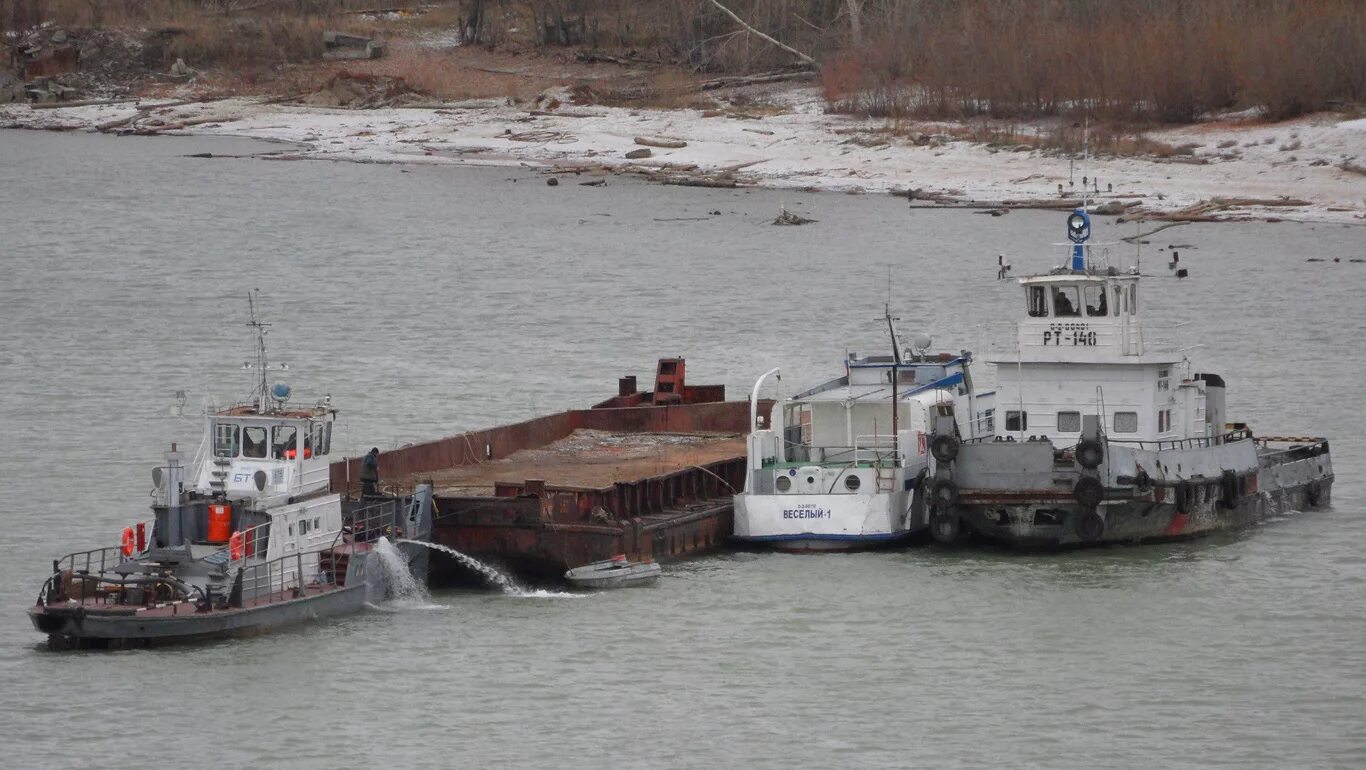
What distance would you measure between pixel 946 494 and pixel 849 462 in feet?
5.79

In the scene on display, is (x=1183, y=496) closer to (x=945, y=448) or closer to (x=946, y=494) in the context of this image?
(x=946, y=494)

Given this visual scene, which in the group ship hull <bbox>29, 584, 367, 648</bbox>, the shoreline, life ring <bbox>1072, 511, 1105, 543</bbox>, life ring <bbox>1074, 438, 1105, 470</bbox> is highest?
the shoreline

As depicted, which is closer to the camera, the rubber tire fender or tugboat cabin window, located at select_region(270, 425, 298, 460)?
tugboat cabin window, located at select_region(270, 425, 298, 460)

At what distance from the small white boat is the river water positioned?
1.01 ft

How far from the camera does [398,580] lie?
3131 centimetres

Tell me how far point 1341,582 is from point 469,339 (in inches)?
1215

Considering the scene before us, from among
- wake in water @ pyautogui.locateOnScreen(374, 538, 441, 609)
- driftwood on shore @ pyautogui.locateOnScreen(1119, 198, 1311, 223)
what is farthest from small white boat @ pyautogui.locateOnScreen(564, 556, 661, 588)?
driftwood on shore @ pyautogui.locateOnScreen(1119, 198, 1311, 223)

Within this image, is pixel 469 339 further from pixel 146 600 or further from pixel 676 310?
pixel 146 600

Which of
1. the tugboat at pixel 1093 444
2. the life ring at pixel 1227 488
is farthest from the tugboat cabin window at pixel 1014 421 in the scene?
the life ring at pixel 1227 488

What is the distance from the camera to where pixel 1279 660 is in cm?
2936

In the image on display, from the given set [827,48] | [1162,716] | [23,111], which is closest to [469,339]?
[1162,716]

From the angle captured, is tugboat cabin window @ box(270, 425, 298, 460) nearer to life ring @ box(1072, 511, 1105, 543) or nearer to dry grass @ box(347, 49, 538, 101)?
life ring @ box(1072, 511, 1105, 543)

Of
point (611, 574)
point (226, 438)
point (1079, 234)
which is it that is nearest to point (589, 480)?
point (611, 574)

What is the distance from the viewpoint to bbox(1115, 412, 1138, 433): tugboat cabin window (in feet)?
120
